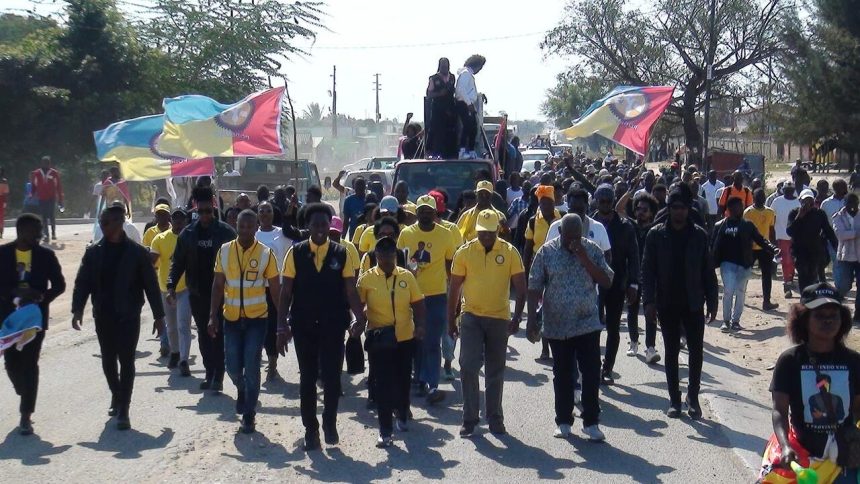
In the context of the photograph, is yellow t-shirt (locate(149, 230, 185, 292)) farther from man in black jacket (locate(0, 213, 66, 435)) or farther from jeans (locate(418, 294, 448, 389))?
jeans (locate(418, 294, 448, 389))

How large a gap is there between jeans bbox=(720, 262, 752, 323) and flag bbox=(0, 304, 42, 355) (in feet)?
28.7

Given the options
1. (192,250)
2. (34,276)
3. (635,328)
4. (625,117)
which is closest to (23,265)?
(34,276)

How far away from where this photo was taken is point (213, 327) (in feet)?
30.1

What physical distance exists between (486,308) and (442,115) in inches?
408

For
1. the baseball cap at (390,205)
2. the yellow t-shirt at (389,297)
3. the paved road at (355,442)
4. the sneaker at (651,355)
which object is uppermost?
the baseball cap at (390,205)

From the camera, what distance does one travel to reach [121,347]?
916 cm

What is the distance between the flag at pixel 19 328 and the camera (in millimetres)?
8820

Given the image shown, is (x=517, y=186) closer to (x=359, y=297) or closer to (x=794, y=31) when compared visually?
(x=359, y=297)

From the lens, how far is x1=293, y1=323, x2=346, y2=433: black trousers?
8438mm

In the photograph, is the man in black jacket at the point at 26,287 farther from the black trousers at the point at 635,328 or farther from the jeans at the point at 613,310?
the black trousers at the point at 635,328

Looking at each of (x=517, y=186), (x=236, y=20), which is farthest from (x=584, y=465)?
(x=236, y=20)

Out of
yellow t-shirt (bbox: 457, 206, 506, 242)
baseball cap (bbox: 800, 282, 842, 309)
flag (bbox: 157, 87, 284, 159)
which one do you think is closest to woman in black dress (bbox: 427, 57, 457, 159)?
flag (bbox: 157, 87, 284, 159)

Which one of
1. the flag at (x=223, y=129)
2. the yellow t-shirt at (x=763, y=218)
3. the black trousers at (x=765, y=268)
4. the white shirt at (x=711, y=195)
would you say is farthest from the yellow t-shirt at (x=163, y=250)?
the white shirt at (x=711, y=195)

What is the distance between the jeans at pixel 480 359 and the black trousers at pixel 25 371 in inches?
134
